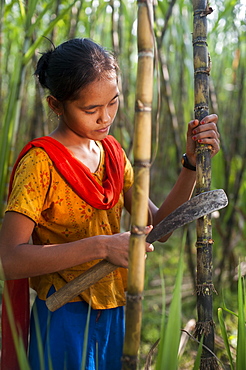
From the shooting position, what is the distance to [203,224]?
83 centimetres

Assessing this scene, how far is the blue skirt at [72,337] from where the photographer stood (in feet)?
2.91

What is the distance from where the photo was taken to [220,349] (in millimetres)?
1544

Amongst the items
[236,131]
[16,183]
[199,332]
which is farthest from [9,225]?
[236,131]

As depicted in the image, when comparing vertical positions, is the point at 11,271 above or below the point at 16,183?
below

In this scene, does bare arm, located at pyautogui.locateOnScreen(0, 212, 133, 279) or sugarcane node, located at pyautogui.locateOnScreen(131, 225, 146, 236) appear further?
bare arm, located at pyautogui.locateOnScreen(0, 212, 133, 279)

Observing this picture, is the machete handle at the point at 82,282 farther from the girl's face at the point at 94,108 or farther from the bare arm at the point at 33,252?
the girl's face at the point at 94,108

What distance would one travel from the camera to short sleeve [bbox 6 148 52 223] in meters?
0.79

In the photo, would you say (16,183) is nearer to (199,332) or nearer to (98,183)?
(98,183)

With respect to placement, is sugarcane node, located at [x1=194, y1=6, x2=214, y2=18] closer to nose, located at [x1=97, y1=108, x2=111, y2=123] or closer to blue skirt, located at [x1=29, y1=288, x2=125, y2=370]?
nose, located at [x1=97, y1=108, x2=111, y2=123]

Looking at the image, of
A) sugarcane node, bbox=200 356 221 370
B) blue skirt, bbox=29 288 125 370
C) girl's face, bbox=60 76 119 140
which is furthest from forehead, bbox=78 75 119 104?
sugarcane node, bbox=200 356 221 370

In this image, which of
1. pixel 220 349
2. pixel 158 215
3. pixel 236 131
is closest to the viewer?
pixel 158 215

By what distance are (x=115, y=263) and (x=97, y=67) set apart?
40 centimetres

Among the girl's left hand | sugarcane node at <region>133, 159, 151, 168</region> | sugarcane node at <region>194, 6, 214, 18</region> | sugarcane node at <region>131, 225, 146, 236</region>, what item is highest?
sugarcane node at <region>194, 6, 214, 18</region>

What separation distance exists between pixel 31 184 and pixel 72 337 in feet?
1.12
